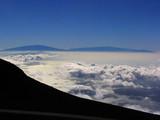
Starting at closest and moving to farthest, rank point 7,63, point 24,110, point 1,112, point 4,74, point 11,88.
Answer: point 1,112
point 24,110
point 11,88
point 4,74
point 7,63

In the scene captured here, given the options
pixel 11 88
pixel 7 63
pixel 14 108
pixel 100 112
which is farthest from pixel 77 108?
pixel 7 63

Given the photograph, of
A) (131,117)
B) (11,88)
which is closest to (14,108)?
(11,88)

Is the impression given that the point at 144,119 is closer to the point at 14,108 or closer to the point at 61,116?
the point at 61,116

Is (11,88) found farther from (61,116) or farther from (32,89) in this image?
(61,116)

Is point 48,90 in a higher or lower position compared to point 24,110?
higher

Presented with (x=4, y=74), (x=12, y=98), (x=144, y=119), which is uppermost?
(x=4, y=74)

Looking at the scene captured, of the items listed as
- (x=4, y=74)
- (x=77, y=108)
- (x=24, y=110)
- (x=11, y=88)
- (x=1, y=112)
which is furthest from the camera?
(x=4, y=74)

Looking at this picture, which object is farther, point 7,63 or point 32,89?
point 7,63
